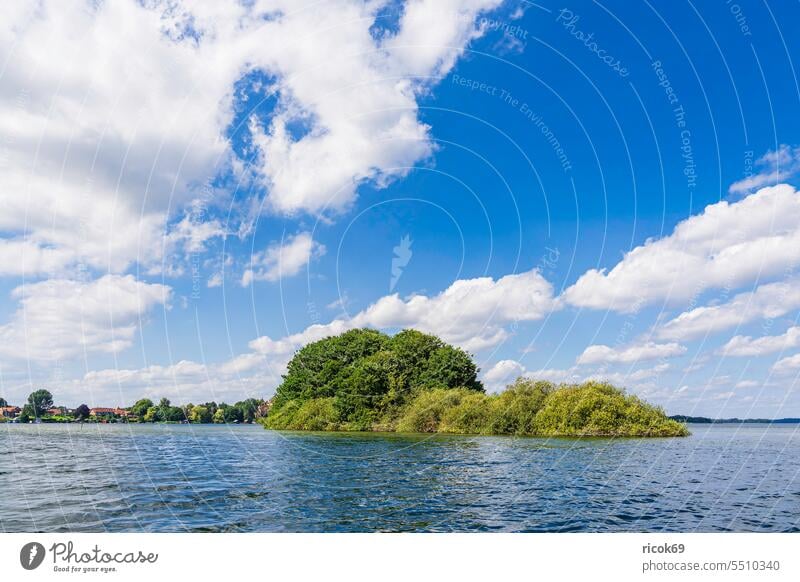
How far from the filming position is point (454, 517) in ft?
65.5

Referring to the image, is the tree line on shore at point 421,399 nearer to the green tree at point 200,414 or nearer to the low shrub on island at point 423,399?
the low shrub on island at point 423,399

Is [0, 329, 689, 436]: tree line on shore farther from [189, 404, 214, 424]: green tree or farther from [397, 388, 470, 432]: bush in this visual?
[189, 404, 214, 424]: green tree

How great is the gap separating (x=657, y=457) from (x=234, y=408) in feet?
496

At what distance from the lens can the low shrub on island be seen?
6488 centimetres

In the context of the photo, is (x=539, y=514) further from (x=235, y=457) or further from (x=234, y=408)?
(x=234, y=408)

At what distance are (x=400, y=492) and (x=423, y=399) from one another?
55.0 metres

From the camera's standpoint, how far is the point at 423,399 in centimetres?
7975

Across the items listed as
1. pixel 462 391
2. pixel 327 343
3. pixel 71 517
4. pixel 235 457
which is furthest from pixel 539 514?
pixel 327 343

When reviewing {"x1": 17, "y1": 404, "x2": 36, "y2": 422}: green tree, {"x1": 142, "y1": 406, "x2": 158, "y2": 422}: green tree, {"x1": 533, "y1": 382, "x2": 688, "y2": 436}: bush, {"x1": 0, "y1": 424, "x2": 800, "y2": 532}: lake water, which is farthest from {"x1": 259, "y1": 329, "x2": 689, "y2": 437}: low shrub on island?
{"x1": 142, "y1": 406, "x2": 158, "y2": 422}: green tree

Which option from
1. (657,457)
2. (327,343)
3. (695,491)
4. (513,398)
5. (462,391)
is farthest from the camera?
(327,343)
